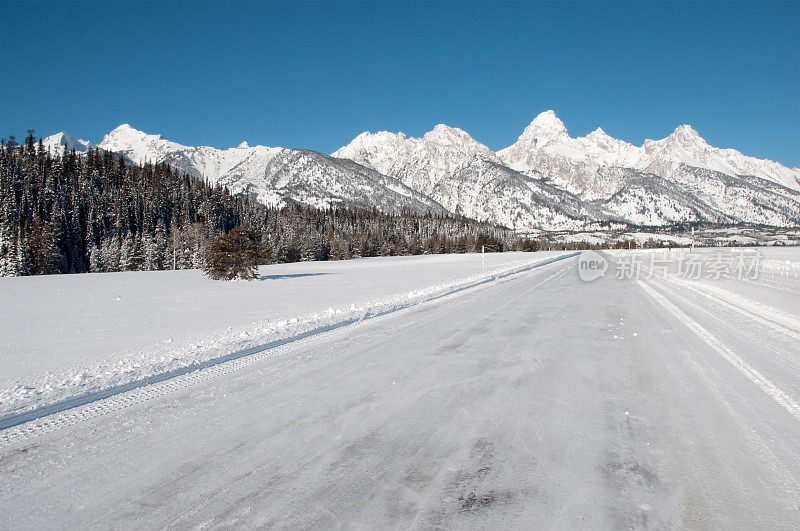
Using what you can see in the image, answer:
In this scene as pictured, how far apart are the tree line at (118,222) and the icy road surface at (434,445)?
94.8 ft

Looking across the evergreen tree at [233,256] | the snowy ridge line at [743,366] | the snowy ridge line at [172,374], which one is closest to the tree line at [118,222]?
the evergreen tree at [233,256]

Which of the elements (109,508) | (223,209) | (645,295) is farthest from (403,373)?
(223,209)

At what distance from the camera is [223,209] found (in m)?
113

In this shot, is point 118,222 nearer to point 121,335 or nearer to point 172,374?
point 121,335

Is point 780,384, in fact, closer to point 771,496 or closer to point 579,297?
point 771,496

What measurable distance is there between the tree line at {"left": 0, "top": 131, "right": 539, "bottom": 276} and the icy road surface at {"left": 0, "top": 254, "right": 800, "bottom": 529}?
28889mm

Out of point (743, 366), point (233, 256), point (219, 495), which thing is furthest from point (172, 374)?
point (233, 256)

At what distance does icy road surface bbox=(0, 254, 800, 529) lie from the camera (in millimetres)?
2795

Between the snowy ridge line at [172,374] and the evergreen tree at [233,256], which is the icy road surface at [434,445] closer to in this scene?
the snowy ridge line at [172,374]

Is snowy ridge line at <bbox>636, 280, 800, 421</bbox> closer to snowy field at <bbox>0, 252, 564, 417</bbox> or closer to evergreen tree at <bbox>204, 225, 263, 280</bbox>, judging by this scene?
snowy field at <bbox>0, 252, 564, 417</bbox>

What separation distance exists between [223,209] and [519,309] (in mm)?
114702

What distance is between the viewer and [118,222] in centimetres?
8138

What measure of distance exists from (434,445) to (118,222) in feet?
318

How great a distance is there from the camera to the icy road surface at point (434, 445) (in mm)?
2795
